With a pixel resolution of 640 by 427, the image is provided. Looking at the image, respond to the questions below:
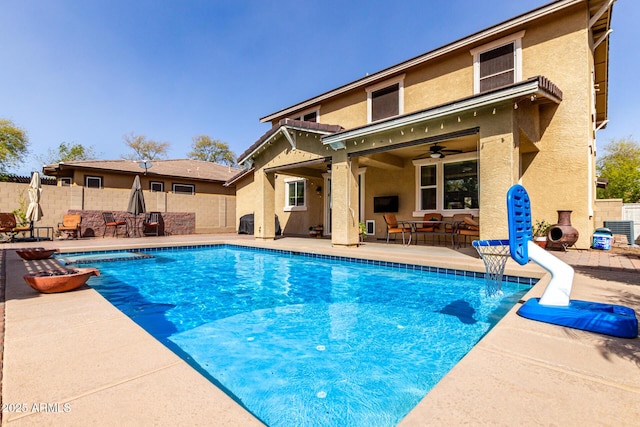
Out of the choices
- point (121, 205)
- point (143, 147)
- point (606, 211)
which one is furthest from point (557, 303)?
point (143, 147)

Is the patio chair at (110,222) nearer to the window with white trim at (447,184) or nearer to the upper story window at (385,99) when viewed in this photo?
the upper story window at (385,99)

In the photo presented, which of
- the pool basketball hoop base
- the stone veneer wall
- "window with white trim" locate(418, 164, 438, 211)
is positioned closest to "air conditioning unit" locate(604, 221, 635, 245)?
"window with white trim" locate(418, 164, 438, 211)

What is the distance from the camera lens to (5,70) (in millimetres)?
14828

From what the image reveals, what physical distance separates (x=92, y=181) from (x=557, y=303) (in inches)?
815

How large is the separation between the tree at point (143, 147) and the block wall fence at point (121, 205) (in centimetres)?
2322

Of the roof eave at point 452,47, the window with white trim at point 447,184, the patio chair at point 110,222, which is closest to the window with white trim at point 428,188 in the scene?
the window with white trim at point 447,184

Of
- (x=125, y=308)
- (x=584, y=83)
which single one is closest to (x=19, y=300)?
(x=125, y=308)

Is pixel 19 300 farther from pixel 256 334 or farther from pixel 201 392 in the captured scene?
pixel 201 392

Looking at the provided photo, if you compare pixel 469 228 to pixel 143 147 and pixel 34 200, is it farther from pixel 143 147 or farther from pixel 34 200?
pixel 143 147

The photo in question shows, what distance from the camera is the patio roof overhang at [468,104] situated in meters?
5.90

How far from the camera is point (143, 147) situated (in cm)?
3566

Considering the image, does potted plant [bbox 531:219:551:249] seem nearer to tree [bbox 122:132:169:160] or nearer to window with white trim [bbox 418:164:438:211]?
window with white trim [bbox 418:164:438:211]

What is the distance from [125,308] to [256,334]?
2340 mm

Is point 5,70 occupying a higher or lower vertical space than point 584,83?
higher
